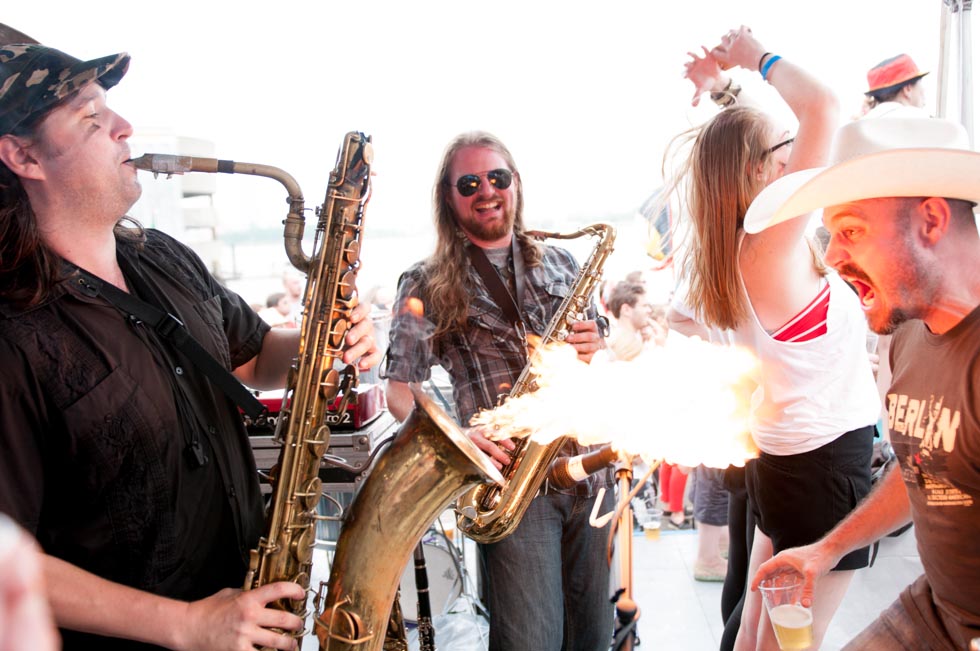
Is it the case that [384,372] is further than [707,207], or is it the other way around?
[384,372]

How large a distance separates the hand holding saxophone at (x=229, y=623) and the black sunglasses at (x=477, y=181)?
79.8 inches

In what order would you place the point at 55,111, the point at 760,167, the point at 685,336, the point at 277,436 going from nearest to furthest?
the point at 55,111, the point at 277,436, the point at 760,167, the point at 685,336

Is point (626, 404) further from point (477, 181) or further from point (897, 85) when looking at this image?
point (897, 85)

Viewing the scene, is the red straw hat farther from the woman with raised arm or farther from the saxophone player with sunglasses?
the saxophone player with sunglasses

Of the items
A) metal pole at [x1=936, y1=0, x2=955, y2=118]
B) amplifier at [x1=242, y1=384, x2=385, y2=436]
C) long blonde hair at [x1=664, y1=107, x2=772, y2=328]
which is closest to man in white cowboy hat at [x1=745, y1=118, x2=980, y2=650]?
long blonde hair at [x1=664, y1=107, x2=772, y2=328]

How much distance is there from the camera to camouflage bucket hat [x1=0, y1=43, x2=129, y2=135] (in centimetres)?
179

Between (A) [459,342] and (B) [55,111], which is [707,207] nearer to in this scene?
(A) [459,342]

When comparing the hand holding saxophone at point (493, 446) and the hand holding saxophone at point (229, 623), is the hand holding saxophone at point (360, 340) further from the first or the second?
the hand holding saxophone at point (229, 623)

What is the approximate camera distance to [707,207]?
2.89m

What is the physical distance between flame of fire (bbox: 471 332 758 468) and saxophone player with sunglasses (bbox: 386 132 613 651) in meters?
0.10

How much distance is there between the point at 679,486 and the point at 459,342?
4.20 metres

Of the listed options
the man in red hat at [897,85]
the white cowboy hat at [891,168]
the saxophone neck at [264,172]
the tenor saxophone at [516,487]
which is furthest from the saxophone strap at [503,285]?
the man in red hat at [897,85]

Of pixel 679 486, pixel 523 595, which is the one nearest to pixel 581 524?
pixel 523 595

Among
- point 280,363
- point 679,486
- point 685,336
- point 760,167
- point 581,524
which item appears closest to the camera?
point 280,363
